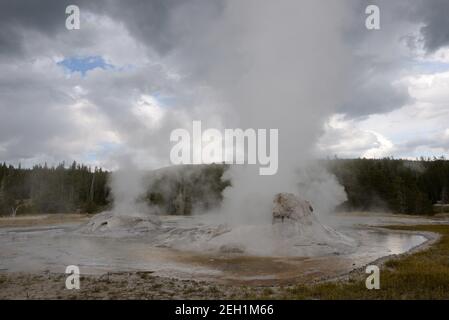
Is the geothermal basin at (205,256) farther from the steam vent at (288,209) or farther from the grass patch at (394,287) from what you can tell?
the grass patch at (394,287)

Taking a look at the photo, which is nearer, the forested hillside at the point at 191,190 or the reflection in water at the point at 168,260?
the reflection in water at the point at 168,260

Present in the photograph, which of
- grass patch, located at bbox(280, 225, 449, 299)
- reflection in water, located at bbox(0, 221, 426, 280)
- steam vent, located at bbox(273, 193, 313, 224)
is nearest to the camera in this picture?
grass patch, located at bbox(280, 225, 449, 299)

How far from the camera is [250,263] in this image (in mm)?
17281

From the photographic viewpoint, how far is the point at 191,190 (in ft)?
242

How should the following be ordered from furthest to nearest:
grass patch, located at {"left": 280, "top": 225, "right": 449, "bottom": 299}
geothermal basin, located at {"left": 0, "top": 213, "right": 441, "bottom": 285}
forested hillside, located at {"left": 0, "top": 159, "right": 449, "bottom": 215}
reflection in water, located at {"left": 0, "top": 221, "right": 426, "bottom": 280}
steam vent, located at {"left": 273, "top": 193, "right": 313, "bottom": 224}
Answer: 1. forested hillside, located at {"left": 0, "top": 159, "right": 449, "bottom": 215}
2. steam vent, located at {"left": 273, "top": 193, "right": 313, "bottom": 224}
3. reflection in water, located at {"left": 0, "top": 221, "right": 426, "bottom": 280}
4. geothermal basin, located at {"left": 0, "top": 213, "right": 441, "bottom": 285}
5. grass patch, located at {"left": 280, "top": 225, "right": 449, "bottom": 299}

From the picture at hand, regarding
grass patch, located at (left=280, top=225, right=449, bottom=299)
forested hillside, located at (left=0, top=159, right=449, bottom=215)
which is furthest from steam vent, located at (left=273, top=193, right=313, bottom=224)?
forested hillside, located at (left=0, top=159, right=449, bottom=215)

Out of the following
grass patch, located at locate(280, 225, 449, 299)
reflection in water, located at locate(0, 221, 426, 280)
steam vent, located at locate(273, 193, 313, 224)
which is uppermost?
steam vent, located at locate(273, 193, 313, 224)

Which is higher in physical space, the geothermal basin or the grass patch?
the grass patch

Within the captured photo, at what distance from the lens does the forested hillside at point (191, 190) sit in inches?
2549

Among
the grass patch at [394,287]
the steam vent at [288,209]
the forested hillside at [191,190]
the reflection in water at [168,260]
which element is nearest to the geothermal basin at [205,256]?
the reflection in water at [168,260]

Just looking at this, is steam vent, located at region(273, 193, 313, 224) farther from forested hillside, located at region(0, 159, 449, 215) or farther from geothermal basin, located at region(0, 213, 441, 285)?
forested hillside, located at region(0, 159, 449, 215)

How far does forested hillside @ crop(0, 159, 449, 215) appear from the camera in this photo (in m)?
64.8

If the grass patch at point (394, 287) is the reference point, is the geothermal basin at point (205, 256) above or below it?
below

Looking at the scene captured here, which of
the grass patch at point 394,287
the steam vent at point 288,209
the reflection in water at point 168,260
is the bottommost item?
the reflection in water at point 168,260
